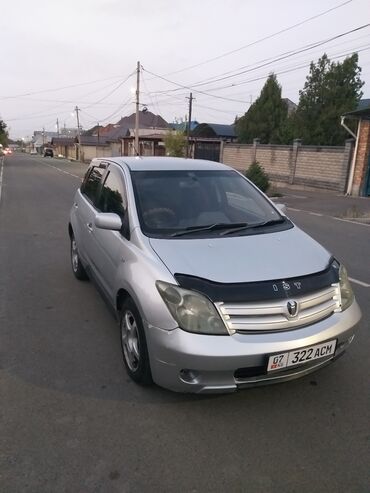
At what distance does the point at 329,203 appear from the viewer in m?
15.9

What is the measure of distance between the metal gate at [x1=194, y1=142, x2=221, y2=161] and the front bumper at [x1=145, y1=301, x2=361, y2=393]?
30.0m

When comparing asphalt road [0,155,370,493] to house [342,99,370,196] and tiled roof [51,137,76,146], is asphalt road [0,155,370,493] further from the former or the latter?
tiled roof [51,137,76,146]

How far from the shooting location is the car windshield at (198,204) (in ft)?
11.4

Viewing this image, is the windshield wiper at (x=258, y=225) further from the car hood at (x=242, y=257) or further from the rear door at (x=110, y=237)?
the rear door at (x=110, y=237)

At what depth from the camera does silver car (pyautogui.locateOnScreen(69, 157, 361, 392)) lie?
2572 mm

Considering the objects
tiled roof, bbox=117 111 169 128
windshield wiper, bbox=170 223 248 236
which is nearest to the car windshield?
windshield wiper, bbox=170 223 248 236

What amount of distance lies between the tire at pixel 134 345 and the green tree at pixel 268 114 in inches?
1287

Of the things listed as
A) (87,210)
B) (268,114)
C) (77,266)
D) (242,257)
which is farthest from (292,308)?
(268,114)

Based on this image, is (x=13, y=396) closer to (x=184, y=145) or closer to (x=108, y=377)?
(x=108, y=377)

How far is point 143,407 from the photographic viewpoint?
9.49ft

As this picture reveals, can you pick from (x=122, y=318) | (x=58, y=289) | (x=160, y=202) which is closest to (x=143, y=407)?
(x=122, y=318)

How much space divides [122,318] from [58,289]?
2.25 meters

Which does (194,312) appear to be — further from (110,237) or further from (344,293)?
(110,237)

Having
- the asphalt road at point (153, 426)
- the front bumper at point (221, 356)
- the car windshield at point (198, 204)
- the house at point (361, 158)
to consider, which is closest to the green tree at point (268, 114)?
the house at point (361, 158)
